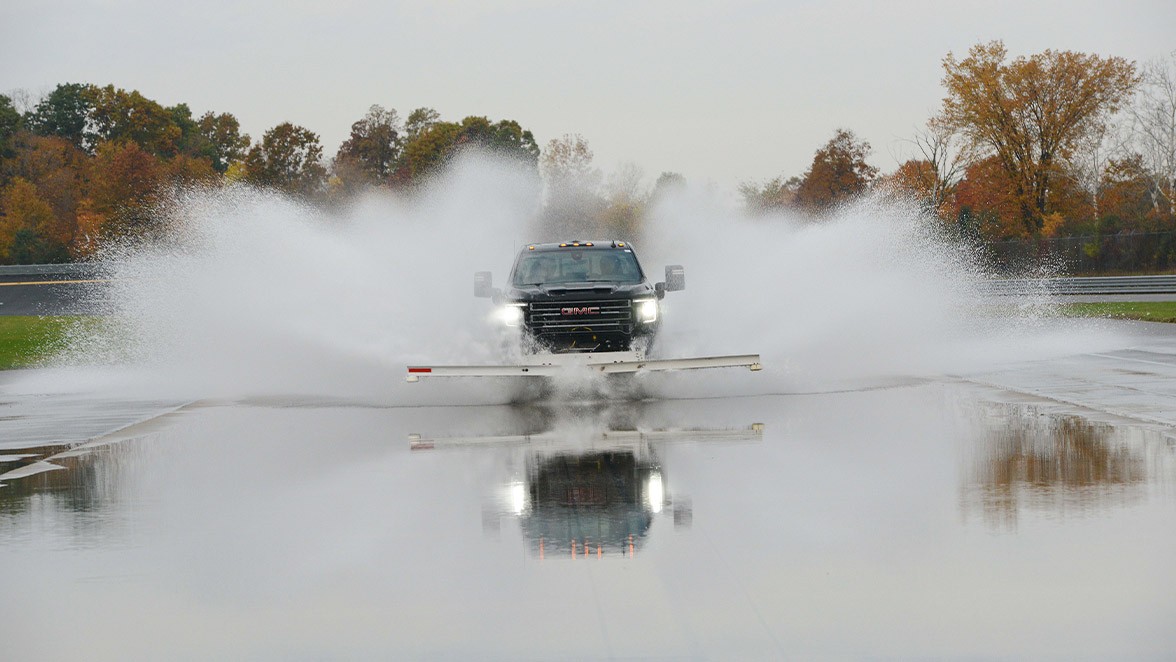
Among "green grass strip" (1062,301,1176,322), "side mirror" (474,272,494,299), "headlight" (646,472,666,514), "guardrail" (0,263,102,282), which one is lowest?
"green grass strip" (1062,301,1176,322)

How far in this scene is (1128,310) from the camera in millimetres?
44156

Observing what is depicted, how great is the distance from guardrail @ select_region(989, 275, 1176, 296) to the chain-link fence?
315 centimetres

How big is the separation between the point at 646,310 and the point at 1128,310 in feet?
92.2

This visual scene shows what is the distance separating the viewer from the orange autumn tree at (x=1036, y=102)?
255 ft

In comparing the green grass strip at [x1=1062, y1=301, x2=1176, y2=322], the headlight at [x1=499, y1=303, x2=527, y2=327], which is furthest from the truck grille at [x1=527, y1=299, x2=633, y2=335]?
the green grass strip at [x1=1062, y1=301, x2=1176, y2=322]

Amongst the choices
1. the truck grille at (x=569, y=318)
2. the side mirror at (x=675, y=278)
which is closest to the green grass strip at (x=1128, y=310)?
the side mirror at (x=675, y=278)

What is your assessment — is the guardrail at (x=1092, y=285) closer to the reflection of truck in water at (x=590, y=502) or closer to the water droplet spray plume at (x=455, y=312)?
the water droplet spray plume at (x=455, y=312)

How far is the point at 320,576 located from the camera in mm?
8531

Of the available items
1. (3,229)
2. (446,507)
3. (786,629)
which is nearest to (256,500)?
(446,507)

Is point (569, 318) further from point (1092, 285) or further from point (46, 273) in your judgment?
point (46, 273)

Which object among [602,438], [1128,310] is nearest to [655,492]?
[602,438]

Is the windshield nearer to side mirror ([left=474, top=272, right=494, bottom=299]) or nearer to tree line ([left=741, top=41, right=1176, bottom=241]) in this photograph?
side mirror ([left=474, top=272, right=494, bottom=299])

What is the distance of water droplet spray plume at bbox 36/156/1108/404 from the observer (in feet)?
71.9

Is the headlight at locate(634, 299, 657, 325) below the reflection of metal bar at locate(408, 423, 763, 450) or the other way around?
the other way around
